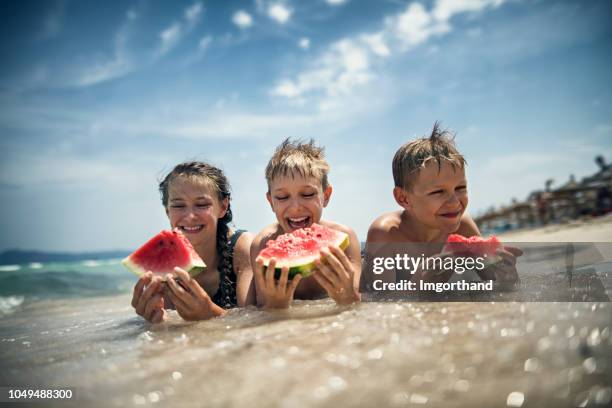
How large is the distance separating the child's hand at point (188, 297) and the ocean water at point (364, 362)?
56 centimetres

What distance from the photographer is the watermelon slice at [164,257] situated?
118 inches

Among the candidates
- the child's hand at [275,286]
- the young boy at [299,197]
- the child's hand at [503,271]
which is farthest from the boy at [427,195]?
the child's hand at [275,286]

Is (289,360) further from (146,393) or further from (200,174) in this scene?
(200,174)

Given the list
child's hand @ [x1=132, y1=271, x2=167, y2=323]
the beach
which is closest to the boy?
the beach

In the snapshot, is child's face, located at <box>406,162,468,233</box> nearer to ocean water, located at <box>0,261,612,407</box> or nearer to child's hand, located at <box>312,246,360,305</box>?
child's hand, located at <box>312,246,360,305</box>

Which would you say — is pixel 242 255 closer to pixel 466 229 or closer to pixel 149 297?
pixel 149 297

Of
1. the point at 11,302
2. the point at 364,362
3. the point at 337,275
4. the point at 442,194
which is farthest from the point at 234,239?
the point at 11,302

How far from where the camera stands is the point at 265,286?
2807mm

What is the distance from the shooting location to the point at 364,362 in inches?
52.9

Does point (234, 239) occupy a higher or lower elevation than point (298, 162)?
lower

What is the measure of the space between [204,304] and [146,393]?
1566 mm

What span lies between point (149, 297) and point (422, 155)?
9.10 ft

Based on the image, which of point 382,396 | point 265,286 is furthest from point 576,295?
point 265,286

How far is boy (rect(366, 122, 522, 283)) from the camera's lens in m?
3.75
